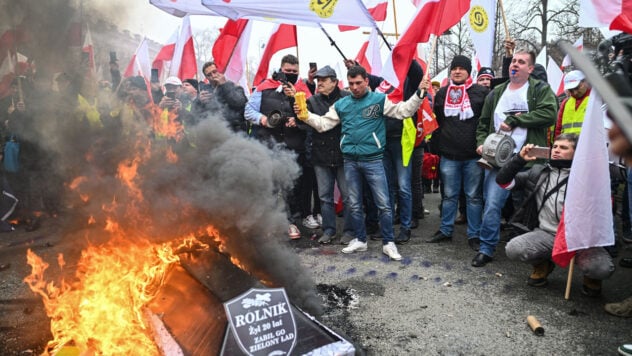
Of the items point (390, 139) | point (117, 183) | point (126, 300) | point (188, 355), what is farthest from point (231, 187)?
point (390, 139)

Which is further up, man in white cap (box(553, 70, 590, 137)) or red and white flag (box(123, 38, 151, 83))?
red and white flag (box(123, 38, 151, 83))

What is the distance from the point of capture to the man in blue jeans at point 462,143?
5891 millimetres

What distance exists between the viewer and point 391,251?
18.9ft

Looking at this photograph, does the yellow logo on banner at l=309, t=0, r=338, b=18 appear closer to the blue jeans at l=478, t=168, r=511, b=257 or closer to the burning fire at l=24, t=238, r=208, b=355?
the blue jeans at l=478, t=168, r=511, b=257

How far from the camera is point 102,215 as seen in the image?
11.9 ft

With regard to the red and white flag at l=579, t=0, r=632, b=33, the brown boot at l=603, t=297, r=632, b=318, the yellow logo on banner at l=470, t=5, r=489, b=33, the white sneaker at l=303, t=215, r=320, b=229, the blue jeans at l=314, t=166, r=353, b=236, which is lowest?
the white sneaker at l=303, t=215, r=320, b=229

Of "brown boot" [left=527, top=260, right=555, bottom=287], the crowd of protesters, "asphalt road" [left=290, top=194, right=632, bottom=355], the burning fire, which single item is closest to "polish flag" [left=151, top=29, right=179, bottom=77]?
the crowd of protesters

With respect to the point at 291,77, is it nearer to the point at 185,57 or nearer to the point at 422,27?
the point at 422,27

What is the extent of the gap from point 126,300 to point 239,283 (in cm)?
93

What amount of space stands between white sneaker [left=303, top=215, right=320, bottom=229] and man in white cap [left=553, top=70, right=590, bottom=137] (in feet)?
13.2

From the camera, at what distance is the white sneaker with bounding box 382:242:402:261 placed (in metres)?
5.70

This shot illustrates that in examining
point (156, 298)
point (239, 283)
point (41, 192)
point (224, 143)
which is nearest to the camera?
point (239, 283)

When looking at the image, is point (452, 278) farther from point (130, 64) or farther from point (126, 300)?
point (130, 64)

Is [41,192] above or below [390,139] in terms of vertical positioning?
below
